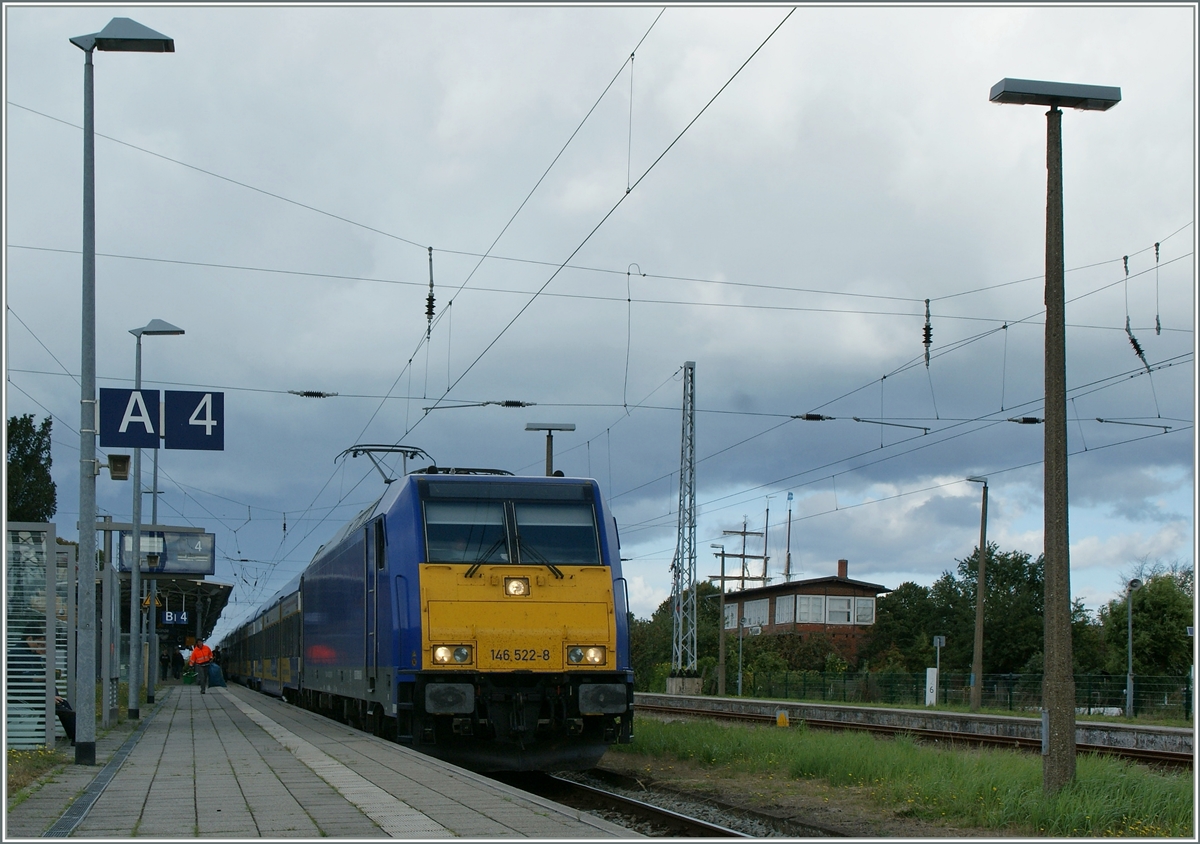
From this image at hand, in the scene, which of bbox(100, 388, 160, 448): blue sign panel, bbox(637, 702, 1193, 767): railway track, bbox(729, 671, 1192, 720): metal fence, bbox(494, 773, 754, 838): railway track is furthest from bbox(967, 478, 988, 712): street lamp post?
bbox(100, 388, 160, 448): blue sign panel

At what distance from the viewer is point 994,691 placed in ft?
124

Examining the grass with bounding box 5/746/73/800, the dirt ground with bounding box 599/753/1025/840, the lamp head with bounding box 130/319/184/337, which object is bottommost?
the dirt ground with bounding box 599/753/1025/840

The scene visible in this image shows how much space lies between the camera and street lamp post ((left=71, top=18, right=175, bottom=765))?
44.2 ft

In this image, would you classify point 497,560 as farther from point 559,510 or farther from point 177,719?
point 177,719

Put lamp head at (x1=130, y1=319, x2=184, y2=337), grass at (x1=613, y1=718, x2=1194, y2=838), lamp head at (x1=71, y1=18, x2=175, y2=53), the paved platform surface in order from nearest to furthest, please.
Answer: the paved platform surface
grass at (x1=613, y1=718, x2=1194, y2=838)
lamp head at (x1=71, y1=18, x2=175, y2=53)
lamp head at (x1=130, y1=319, x2=184, y2=337)

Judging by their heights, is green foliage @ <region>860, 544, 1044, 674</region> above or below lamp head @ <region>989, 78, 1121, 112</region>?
below

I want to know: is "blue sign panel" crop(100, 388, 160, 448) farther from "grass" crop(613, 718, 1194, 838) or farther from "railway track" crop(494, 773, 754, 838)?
"grass" crop(613, 718, 1194, 838)

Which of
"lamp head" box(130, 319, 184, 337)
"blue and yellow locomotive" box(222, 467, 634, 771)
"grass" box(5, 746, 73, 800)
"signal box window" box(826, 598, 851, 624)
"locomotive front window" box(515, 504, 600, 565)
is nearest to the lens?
"grass" box(5, 746, 73, 800)

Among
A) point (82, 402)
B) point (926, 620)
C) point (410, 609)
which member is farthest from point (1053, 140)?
point (926, 620)

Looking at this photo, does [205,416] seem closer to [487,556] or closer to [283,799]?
[487,556]

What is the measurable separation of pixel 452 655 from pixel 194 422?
4.41 metres

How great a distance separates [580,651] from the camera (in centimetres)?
1416

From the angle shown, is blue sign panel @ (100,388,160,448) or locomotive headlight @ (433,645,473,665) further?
blue sign panel @ (100,388,160,448)

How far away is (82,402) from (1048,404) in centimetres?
1003
